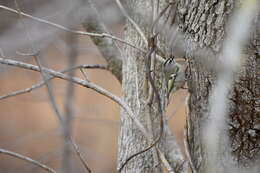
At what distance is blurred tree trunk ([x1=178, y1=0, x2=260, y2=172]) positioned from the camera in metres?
0.79

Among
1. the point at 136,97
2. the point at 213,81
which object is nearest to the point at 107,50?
the point at 136,97

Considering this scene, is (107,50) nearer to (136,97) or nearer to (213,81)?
(136,97)

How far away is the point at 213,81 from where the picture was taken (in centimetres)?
83

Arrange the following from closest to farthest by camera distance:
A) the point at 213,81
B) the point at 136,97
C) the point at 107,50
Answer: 1. the point at 213,81
2. the point at 136,97
3. the point at 107,50

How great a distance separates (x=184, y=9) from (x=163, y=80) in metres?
0.31

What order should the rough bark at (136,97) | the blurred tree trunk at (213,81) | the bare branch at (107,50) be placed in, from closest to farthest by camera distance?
the blurred tree trunk at (213,81) < the rough bark at (136,97) < the bare branch at (107,50)

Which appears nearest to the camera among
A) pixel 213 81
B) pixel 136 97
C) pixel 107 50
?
pixel 213 81

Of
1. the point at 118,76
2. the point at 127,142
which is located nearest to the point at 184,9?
the point at 127,142

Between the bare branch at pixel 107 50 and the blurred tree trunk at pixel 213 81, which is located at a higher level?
the bare branch at pixel 107 50

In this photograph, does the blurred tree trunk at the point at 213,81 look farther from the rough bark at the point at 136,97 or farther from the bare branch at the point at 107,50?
the bare branch at the point at 107,50

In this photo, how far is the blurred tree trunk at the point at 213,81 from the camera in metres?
0.79

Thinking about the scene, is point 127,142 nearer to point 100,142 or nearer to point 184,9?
point 184,9

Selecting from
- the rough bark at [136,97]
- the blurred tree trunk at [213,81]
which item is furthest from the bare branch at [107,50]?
the blurred tree trunk at [213,81]

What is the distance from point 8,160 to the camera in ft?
13.5
